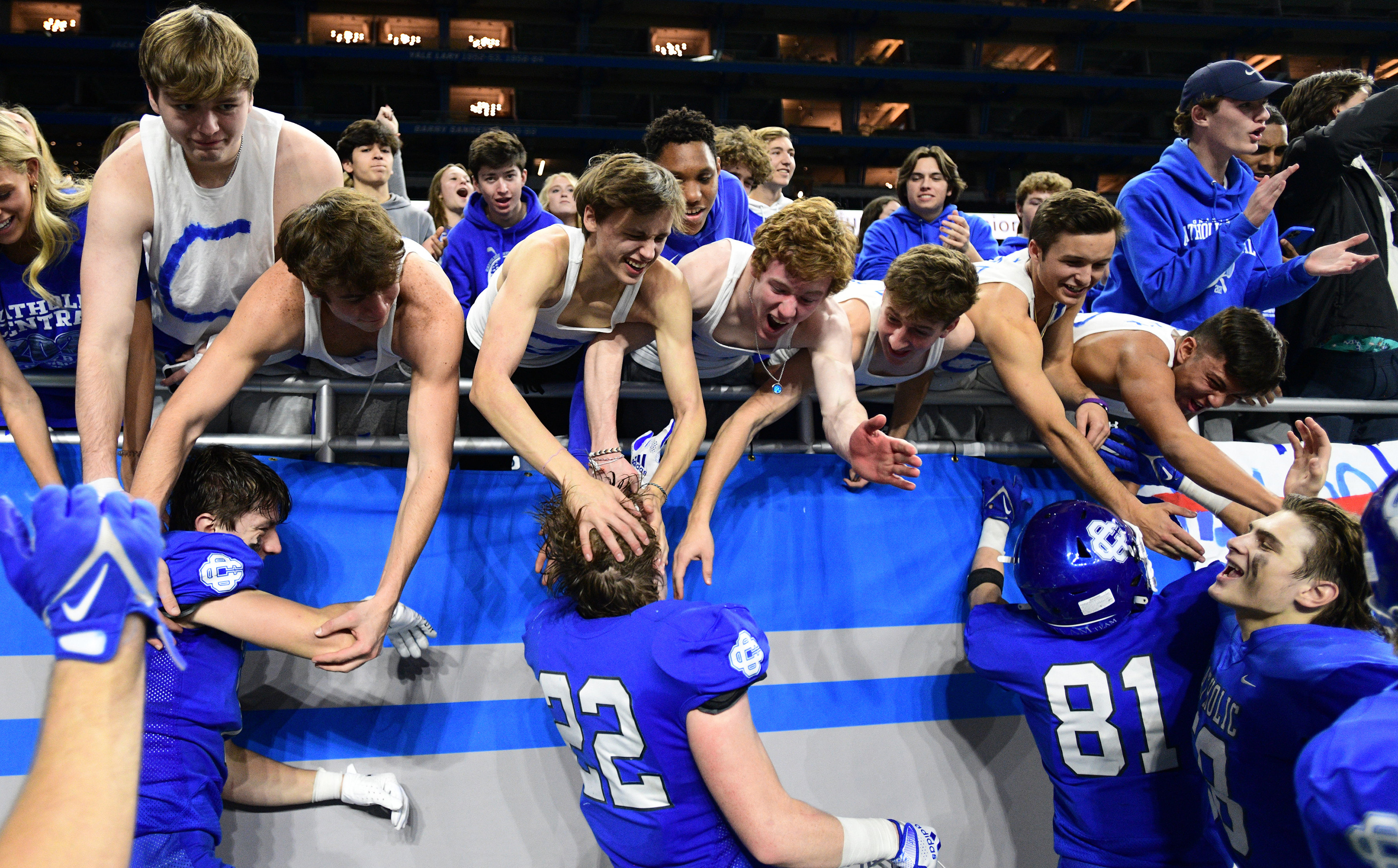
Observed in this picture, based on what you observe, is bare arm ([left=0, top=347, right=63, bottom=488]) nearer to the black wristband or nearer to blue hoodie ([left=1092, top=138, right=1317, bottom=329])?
the black wristband

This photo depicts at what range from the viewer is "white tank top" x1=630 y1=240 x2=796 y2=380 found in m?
3.19

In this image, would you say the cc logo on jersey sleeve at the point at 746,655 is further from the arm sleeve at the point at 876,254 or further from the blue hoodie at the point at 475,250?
the arm sleeve at the point at 876,254

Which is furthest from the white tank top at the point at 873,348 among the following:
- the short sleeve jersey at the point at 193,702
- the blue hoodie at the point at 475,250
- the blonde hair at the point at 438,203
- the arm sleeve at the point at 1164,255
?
the blonde hair at the point at 438,203

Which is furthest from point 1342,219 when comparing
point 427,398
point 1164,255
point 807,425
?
point 427,398

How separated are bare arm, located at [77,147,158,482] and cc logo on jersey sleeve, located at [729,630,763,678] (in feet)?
5.72

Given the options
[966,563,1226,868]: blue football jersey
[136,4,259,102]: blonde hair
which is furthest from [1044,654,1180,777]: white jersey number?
[136,4,259,102]: blonde hair

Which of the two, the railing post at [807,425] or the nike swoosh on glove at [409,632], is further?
the railing post at [807,425]

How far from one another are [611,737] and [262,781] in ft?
4.14

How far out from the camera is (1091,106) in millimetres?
22109

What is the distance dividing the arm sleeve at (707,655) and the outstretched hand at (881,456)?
2.61ft

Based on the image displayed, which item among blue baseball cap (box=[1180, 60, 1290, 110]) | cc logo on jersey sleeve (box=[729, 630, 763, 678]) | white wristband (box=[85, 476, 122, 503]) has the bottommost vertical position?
cc logo on jersey sleeve (box=[729, 630, 763, 678])

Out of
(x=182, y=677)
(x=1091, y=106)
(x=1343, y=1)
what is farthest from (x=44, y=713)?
(x=1343, y=1)

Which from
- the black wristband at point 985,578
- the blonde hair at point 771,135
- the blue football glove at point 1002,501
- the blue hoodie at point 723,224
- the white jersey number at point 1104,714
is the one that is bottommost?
the white jersey number at point 1104,714

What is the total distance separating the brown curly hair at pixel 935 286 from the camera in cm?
307
